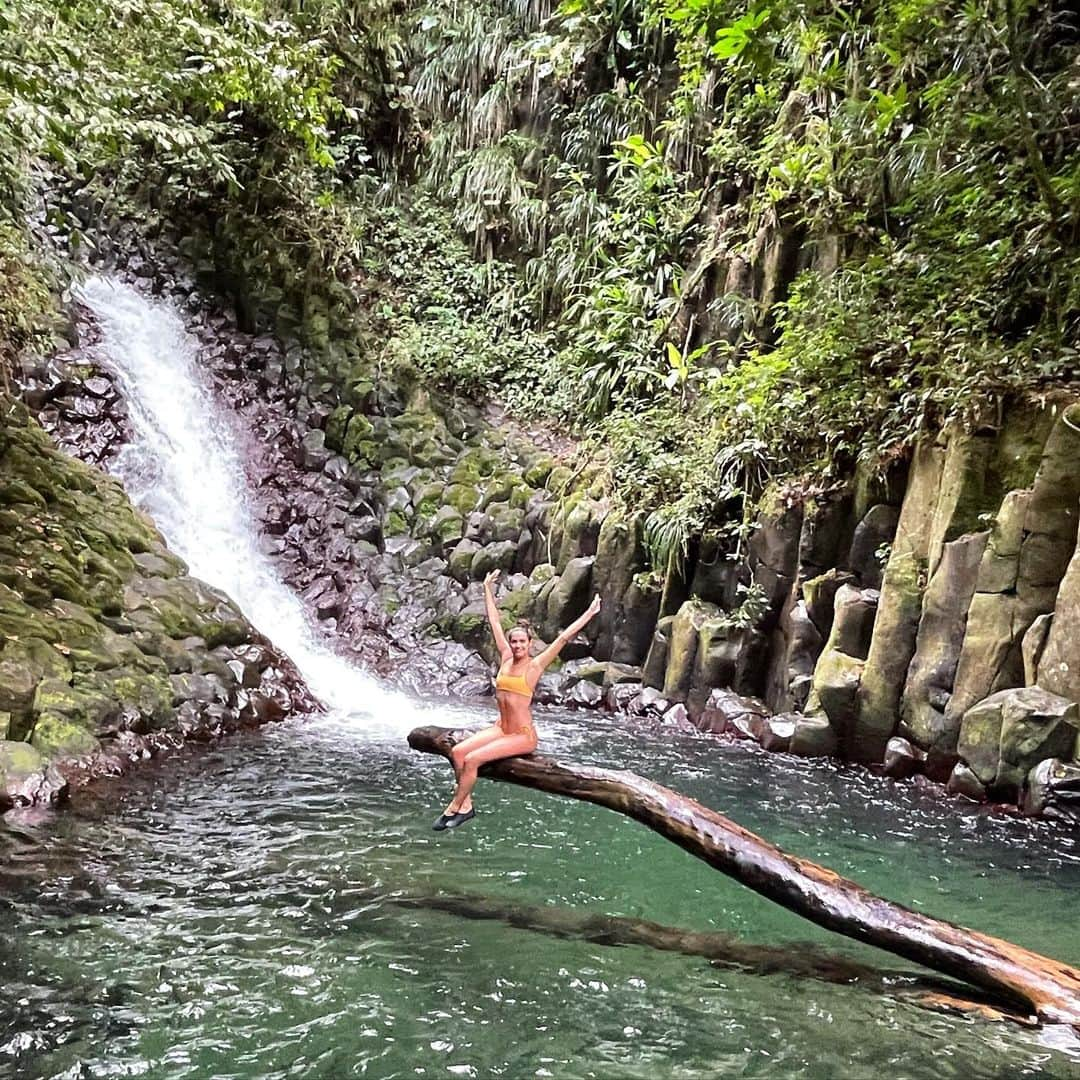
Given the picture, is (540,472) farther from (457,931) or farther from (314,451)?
(457,931)

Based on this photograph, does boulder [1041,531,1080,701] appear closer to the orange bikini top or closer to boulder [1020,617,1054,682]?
boulder [1020,617,1054,682]

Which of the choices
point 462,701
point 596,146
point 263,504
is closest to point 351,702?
point 462,701

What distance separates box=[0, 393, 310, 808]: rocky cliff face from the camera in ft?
21.5

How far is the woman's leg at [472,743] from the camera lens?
16.1ft

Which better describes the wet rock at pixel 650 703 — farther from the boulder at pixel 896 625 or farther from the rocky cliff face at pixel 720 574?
the boulder at pixel 896 625

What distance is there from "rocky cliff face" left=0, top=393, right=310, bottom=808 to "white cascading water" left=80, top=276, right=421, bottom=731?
46.6 inches

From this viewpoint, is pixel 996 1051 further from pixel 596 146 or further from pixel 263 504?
pixel 596 146

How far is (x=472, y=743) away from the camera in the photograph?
4.93 meters

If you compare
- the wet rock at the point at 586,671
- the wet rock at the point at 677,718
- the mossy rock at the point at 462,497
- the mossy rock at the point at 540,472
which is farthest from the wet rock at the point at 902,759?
the mossy rock at the point at 462,497

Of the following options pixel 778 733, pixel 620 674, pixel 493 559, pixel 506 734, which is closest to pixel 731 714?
pixel 778 733

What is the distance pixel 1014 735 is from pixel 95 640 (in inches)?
290

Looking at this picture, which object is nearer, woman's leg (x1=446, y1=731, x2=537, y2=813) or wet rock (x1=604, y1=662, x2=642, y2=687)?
woman's leg (x1=446, y1=731, x2=537, y2=813)

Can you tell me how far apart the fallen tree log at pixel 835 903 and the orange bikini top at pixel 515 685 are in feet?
1.53

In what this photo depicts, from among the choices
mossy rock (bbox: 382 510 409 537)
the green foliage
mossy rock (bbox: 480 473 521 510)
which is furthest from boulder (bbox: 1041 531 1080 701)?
mossy rock (bbox: 382 510 409 537)
